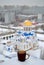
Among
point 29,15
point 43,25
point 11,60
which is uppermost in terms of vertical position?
point 29,15

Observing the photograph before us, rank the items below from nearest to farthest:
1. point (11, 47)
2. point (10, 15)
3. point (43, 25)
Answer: point (11, 47), point (43, 25), point (10, 15)

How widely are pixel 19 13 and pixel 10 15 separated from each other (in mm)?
174

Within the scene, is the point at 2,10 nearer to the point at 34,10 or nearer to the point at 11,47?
the point at 34,10

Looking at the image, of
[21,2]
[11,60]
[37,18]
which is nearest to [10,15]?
[21,2]

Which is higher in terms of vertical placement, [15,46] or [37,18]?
[37,18]

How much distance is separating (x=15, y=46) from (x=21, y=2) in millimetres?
1330

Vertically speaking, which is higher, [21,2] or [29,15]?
[21,2]

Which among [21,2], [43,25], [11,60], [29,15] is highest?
[21,2]

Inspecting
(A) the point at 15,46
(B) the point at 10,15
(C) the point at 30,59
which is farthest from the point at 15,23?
(C) the point at 30,59

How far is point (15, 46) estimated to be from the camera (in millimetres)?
1354

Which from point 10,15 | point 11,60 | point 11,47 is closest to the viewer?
point 11,60

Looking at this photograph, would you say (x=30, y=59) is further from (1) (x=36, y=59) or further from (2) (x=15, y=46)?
(2) (x=15, y=46)

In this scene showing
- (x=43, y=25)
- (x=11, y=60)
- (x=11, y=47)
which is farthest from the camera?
(x=43, y=25)

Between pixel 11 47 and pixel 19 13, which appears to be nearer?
pixel 11 47
